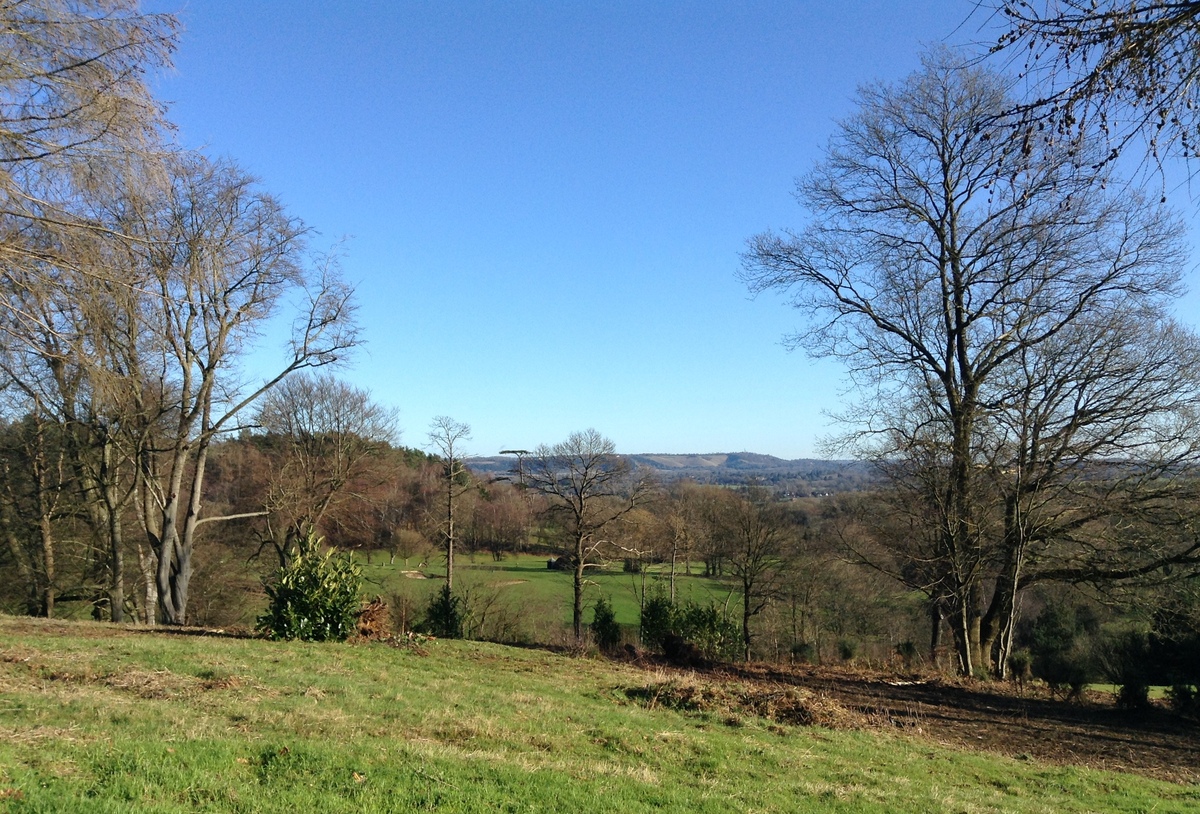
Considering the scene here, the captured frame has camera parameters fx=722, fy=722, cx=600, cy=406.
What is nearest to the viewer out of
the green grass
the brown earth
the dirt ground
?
the dirt ground

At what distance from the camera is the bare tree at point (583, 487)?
30.4m

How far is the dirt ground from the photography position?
9117 millimetres

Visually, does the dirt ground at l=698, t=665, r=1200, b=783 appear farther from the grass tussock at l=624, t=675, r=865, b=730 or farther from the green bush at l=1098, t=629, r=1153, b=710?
the grass tussock at l=624, t=675, r=865, b=730

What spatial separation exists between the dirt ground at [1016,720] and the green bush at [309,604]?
271 inches

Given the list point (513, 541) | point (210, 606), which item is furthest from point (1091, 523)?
point (513, 541)

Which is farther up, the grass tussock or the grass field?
the grass tussock

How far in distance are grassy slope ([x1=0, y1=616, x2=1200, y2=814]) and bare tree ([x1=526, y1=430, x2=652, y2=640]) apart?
19.5 m

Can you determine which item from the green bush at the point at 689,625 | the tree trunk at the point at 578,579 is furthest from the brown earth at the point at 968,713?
the tree trunk at the point at 578,579

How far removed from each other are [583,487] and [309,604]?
18.7 metres

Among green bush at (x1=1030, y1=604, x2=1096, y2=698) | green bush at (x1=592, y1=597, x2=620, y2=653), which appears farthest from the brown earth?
green bush at (x1=592, y1=597, x2=620, y2=653)

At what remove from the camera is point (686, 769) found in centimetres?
638

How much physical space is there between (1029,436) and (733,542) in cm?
2041

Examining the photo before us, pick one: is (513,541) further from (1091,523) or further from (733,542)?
(1091,523)

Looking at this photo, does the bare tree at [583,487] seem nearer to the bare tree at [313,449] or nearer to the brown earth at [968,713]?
the bare tree at [313,449]
